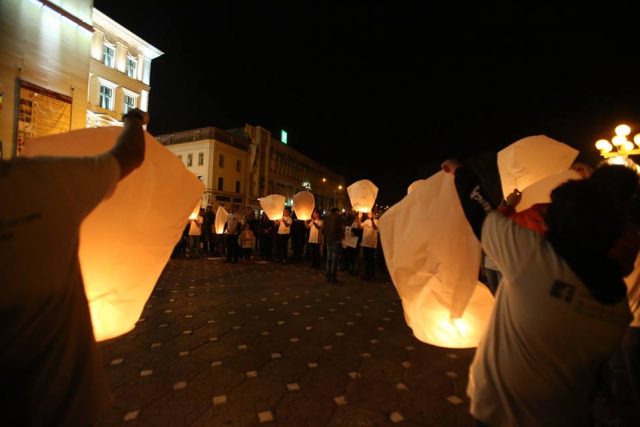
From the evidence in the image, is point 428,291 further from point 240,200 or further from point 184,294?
point 240,200

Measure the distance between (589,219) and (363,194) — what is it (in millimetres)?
8109

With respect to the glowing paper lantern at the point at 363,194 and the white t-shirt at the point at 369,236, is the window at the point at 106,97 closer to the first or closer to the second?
the glowing paper lantern at the point at 363,194

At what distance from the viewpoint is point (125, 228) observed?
6.98 ft

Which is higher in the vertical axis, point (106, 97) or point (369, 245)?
point (106, 97)

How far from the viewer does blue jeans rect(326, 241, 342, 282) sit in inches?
360

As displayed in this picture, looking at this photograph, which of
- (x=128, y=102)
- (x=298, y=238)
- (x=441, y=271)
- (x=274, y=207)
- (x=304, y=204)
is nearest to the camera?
(x=441, y=271)

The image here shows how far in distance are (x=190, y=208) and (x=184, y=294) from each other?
5637 millimetres

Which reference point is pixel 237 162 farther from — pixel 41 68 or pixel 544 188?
pixel 544 188

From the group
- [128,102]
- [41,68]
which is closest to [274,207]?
[41,68]

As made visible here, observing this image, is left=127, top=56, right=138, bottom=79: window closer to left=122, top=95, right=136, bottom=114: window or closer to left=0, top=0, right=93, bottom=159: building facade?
left=122, top=95, right=136, bottom=114: window

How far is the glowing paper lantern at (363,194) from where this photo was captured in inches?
369

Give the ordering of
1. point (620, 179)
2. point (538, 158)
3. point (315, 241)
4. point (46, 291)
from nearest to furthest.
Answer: point (46, 291) < point (620, 179) < point (538, 158) < point (315, 241)

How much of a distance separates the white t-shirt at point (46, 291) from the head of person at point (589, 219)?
1.96m

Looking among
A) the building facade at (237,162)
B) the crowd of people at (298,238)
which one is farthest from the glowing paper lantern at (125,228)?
the building facade at (237,162)
